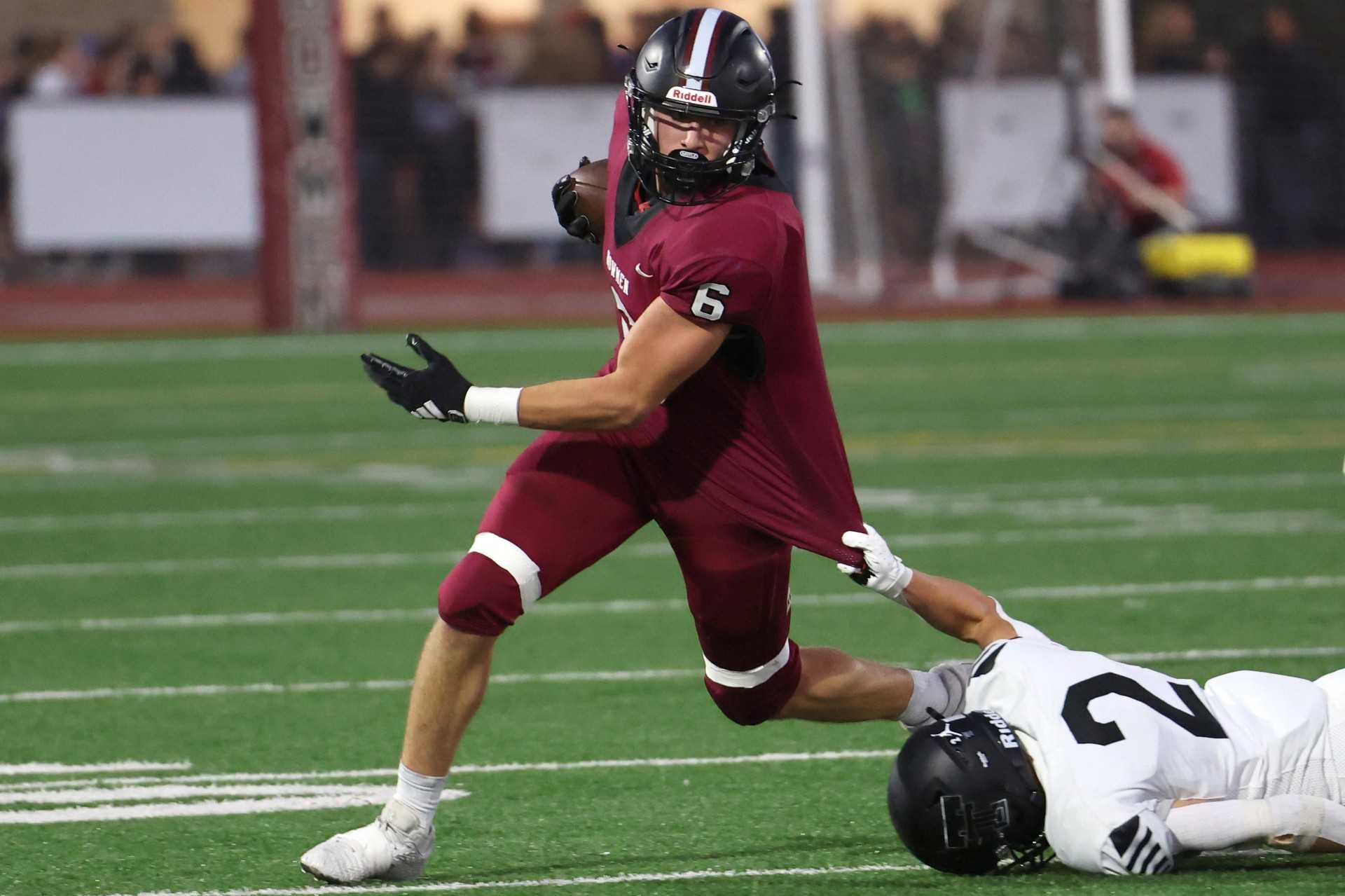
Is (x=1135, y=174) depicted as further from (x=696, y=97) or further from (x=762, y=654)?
(x=696, y=97)

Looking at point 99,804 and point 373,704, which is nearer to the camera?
point 99,804

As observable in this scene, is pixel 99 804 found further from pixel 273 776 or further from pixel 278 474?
pixel 278 474

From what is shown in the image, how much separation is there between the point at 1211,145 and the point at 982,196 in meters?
2.79

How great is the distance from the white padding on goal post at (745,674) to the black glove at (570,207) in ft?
3.40

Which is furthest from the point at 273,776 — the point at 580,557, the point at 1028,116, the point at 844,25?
the point at 844,25

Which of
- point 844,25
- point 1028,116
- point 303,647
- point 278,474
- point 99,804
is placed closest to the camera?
point 99,804

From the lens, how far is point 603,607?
8242mm

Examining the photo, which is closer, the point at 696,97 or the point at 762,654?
the point at 696,97

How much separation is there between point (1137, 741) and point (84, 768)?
2.72 meters

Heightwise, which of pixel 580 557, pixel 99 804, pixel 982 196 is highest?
pixel 580 557

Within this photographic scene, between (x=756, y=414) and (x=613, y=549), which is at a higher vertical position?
(x=756, y=414)

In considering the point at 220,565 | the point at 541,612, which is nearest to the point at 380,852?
the point at 541,612

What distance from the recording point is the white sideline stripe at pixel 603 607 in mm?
7969

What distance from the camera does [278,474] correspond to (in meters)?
11.6
